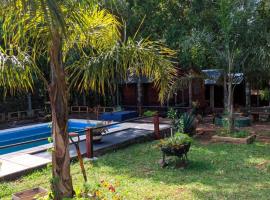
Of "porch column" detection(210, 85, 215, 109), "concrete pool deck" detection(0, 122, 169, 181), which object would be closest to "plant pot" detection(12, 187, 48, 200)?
"concrete pool deck" detection(0, 122, 169, 181)

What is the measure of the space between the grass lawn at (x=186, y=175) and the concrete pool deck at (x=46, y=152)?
1.01 ft

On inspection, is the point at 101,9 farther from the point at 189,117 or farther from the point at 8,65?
the point at 189,117

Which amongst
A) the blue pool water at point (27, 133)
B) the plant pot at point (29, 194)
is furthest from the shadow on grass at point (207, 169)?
the blue pool water at point (27, 133)

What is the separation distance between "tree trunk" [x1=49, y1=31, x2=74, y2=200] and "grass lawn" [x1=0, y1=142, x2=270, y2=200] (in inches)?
41.2

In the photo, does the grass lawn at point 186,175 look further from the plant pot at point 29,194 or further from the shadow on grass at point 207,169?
the plant pot at point 29,194

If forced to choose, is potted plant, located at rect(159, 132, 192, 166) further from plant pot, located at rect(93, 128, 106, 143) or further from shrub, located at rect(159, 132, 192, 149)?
plant pot, located at rect(93, 128, 106, 143)

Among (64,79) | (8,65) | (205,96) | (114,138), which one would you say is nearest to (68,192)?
(64,79)

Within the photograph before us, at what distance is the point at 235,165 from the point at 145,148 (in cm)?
315

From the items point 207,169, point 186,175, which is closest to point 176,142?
point 186,175

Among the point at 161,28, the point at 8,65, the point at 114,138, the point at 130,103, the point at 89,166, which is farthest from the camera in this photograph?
the point at 130,103

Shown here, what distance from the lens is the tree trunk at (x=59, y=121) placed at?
4630mm

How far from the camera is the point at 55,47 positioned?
180 inches

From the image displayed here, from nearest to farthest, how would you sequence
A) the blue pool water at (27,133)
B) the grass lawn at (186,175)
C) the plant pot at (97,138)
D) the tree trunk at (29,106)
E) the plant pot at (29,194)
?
the plant pot at (29,194) < the grass lawn at (186,175) < the plant pot at (97,138) < the blue pool water at (27,133) < the tree trunk at (29,106)

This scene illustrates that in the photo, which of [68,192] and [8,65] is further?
[68,192]
